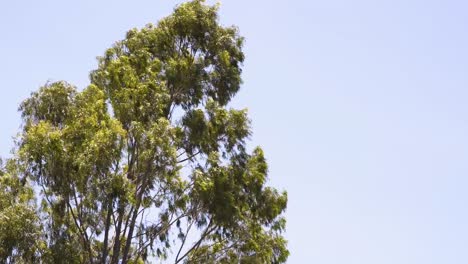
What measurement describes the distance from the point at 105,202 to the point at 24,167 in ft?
9.75

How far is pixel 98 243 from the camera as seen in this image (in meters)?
23.8

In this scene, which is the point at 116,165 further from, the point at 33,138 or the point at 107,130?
the point at 33,138

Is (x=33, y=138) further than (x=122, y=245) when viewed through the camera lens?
No

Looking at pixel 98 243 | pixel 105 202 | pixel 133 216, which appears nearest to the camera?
pixel 105 202

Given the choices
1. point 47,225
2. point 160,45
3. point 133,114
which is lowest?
point 47,225

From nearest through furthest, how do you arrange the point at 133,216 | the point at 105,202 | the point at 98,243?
1. the point at 105,202
2. the point at 133,216
3. the point at 98,243

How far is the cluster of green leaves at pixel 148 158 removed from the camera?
68.3 ft

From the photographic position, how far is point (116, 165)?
2095 centimetres

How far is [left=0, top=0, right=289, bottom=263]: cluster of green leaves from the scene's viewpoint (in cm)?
2083

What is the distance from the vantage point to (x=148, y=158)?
21.3 metres

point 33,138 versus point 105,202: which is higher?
point 33,138

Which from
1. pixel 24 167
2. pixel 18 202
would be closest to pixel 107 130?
pixel 24 167

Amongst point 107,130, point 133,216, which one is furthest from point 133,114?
point 133,216

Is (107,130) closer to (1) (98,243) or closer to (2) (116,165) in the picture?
(2) (116,165)
